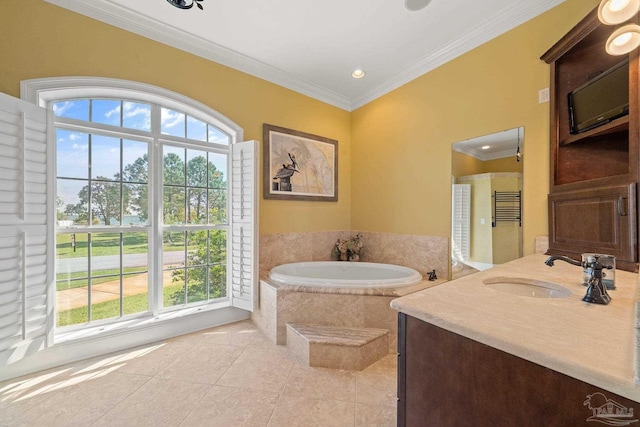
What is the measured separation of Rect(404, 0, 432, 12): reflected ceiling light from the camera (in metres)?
1.90

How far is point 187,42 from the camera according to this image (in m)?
2.34

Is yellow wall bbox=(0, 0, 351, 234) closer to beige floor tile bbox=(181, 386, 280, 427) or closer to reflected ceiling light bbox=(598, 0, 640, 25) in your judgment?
beige floor tile bbox=(181, 386, 280, 427)

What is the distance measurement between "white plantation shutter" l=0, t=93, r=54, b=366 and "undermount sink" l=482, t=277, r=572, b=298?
9.02 ft

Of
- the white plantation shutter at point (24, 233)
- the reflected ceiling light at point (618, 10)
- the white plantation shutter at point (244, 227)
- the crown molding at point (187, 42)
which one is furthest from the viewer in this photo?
the white plantation shutter at point (244, 227)

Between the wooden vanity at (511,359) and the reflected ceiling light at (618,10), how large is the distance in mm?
1140

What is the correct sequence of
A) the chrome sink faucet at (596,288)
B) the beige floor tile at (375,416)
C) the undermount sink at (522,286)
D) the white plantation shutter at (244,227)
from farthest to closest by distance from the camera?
the white plantation shutter at (244,227), the beige floor tile at (375,416), the undermount sink at (522,286), the chrome sink faucet at (596,288)

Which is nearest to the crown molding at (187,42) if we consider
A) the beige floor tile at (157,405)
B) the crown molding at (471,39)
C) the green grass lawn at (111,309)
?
the crown molding at (471,39)

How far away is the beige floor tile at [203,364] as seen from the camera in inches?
70.9

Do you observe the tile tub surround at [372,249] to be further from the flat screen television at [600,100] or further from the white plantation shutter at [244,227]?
the flat screen television at [600,100]

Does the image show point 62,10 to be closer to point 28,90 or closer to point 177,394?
point 28,90

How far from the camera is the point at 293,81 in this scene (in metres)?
3.01

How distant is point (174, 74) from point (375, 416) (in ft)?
10.2

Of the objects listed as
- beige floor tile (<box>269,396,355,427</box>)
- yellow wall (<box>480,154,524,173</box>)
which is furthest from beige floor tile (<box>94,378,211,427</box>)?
yellow wall (<box>480,154,524,173</box>)

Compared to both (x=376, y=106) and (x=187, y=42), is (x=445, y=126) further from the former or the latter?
(x=187, y=42)
